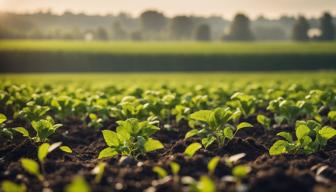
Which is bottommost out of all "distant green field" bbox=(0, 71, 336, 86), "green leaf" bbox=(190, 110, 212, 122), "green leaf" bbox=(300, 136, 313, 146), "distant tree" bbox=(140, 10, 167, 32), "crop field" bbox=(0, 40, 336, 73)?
"crop field" bbox=(0, 40, 336, 73)

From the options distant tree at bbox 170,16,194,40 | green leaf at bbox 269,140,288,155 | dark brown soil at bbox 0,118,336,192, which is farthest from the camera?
distant tree at bbox 170,16,194,40

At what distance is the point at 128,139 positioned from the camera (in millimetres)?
4465

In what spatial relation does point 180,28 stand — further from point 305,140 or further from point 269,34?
point 305,140

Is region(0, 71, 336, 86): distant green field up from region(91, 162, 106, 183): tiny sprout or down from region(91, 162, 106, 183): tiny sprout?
down

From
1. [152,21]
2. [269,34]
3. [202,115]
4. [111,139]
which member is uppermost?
[152,21]

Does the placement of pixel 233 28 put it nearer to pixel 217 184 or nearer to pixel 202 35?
pixel 202 35

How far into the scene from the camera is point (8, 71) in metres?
51.6

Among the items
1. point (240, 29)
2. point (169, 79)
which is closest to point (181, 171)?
point (169, 79)

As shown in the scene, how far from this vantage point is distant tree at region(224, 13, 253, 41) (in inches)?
4700

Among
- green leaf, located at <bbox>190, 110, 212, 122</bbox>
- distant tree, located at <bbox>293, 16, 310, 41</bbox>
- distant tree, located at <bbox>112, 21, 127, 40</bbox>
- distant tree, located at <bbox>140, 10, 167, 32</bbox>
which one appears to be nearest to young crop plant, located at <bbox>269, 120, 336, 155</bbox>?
green leaf, located at <bbox>190, 110, 212, 122</bbox>

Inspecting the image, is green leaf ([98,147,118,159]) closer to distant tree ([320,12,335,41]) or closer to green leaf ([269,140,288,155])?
green leaf ([269,140,288,155])

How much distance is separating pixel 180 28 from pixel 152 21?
85.6 feet

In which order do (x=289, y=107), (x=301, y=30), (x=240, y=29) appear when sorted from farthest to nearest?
(x=240, y=29), (x=301, y=30), (x=289, y=107)

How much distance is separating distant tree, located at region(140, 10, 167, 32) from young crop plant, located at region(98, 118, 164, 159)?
172910mm
